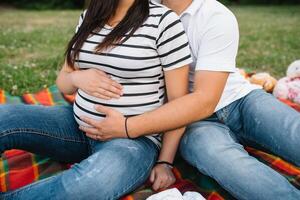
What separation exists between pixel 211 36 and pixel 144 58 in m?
0.39

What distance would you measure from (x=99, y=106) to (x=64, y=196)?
52 cm

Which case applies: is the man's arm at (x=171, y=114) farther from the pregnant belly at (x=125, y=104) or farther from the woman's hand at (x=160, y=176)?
the woman's hand at (x=160, y=176)

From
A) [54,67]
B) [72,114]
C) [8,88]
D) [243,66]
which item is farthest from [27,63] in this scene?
[72,114]

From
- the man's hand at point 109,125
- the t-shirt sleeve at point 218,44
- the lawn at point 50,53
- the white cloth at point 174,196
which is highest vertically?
the t-shirt sleeve at point 218,44

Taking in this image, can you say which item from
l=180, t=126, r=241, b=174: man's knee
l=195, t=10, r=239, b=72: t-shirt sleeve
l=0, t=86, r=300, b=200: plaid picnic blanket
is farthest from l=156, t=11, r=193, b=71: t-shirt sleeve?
l=0, t=86, r=300, b=200: plaid picnic blanket

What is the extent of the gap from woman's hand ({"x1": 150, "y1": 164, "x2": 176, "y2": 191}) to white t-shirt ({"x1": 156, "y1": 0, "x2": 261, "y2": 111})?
470mm

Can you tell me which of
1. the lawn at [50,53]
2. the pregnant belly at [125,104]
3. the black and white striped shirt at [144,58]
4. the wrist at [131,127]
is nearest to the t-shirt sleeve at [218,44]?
the black and white striped shirt at [144,58]

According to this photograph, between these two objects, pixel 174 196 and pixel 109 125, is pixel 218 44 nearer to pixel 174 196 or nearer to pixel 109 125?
pixel 109 125

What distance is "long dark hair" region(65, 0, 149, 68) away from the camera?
2186 millimetres

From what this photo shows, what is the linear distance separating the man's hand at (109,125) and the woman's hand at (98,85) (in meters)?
0.07

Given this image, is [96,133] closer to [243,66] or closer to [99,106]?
[99,106]

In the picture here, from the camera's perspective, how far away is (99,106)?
87.8 inches

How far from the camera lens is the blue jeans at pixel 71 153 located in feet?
6.37

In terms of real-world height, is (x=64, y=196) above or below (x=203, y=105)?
below
